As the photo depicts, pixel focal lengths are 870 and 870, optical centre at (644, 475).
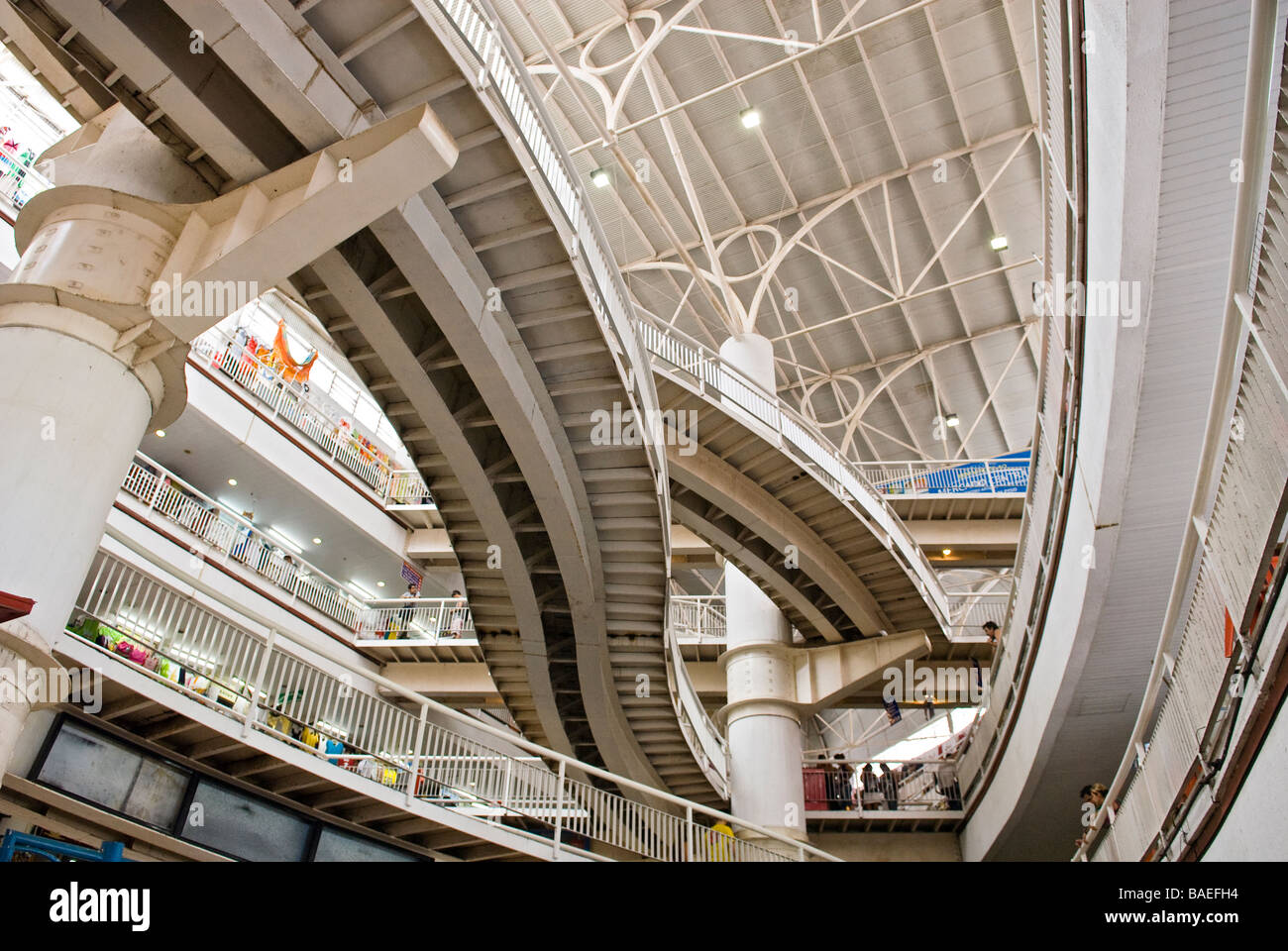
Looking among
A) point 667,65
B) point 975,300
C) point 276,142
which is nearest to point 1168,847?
point 276,142

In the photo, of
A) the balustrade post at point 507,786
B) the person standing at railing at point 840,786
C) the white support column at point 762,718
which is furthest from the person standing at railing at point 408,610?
the balustrade post at point 507,786

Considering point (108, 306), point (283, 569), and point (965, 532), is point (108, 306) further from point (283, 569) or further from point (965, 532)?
point (965, 532)

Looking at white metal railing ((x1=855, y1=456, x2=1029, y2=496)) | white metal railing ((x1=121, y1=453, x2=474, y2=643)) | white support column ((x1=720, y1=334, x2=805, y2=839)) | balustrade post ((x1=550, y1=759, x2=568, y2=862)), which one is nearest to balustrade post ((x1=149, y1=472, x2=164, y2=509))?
white metal railing ((x1=121, y1=453, x2=474, y2=643))

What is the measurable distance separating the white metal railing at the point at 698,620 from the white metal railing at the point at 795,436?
22.7 feet

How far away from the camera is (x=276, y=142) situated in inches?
357

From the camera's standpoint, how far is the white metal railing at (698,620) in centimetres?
2552

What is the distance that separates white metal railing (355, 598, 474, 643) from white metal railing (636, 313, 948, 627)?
42.3 ft

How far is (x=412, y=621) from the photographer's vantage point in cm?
2762

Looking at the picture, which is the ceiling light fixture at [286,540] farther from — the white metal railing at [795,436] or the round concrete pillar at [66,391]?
the round concrete pillar at [66,391]

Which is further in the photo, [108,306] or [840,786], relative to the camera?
[840,786]

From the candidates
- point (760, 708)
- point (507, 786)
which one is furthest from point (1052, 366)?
point (760, 708)

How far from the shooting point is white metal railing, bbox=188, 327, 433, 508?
25.0 metres

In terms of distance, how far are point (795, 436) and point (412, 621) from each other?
15.3 m

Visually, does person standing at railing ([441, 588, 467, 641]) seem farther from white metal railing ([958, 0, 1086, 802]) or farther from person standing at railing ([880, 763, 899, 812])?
white metal railing ([958, 0, 1086, 802])
